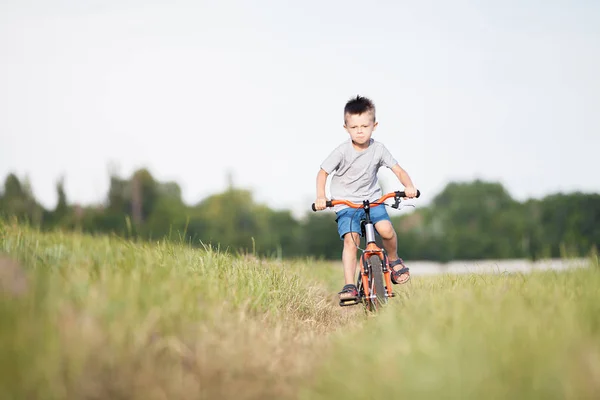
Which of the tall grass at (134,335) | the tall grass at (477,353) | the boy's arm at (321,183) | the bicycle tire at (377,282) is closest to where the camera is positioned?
the tall grass at (477,353)

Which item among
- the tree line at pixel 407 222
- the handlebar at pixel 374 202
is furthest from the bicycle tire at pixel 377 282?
the tree line at pixel 407 222

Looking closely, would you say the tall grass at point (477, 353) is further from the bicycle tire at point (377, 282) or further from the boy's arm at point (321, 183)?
the boy's arm at point (321, 183)

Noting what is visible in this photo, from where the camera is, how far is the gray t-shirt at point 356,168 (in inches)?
227

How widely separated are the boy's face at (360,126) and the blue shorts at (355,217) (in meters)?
0.70

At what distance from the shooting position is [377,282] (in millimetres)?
5363

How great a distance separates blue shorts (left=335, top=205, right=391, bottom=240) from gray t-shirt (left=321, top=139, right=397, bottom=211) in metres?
0.09

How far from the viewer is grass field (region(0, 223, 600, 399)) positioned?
2570 mm

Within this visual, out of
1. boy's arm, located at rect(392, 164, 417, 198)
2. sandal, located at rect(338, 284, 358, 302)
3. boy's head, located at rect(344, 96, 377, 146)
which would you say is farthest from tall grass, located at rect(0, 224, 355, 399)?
boy's head, located at rect(344, 96, 377, 146)

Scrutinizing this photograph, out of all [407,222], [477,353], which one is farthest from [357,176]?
[407,222]

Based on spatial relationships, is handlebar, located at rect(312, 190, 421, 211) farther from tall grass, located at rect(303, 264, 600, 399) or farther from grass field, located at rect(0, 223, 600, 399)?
tall grass, located at rect(303, 264, 600, 399)

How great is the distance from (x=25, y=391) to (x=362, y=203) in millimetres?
3720

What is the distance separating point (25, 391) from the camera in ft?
8.22

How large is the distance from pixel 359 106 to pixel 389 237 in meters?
1.36

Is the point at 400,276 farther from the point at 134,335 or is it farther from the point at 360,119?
the point at 134,335
